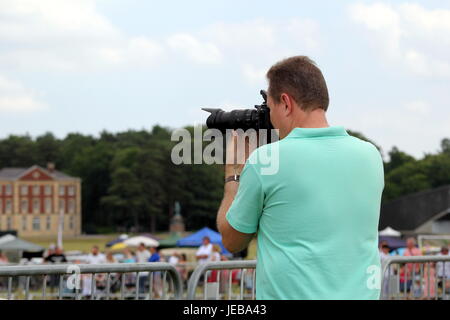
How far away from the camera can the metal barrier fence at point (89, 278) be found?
20.2 feet

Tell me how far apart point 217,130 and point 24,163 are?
195043 mm

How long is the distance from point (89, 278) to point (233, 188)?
146 inches

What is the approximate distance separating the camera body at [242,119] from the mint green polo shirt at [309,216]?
0.85ft

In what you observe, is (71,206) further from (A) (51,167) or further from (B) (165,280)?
(B) (165,280)

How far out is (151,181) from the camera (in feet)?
522

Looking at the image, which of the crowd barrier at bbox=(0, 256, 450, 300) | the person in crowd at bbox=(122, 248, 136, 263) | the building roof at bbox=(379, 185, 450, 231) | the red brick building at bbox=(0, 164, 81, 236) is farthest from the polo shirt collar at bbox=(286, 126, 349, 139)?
the red brick building at bbox=(0, 164, 81, 236)

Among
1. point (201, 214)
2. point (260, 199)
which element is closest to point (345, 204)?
point (260, 199)

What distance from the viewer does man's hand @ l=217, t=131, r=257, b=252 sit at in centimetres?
350

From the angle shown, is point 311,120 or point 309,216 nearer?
point 309,216

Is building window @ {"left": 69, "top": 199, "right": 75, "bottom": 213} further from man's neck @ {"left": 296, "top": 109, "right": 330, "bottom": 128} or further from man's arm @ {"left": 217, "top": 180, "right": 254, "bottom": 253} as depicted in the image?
man's neck @ {"left": 296, "top": 109, "right": 330, "bottom": 128}

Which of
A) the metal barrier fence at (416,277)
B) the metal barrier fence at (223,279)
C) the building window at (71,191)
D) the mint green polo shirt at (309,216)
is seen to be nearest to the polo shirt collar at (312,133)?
the mint green polo shirt at (309,216)

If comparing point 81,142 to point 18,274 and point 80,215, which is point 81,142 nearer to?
point 80,215

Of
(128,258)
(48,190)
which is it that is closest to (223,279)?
(128,258)
